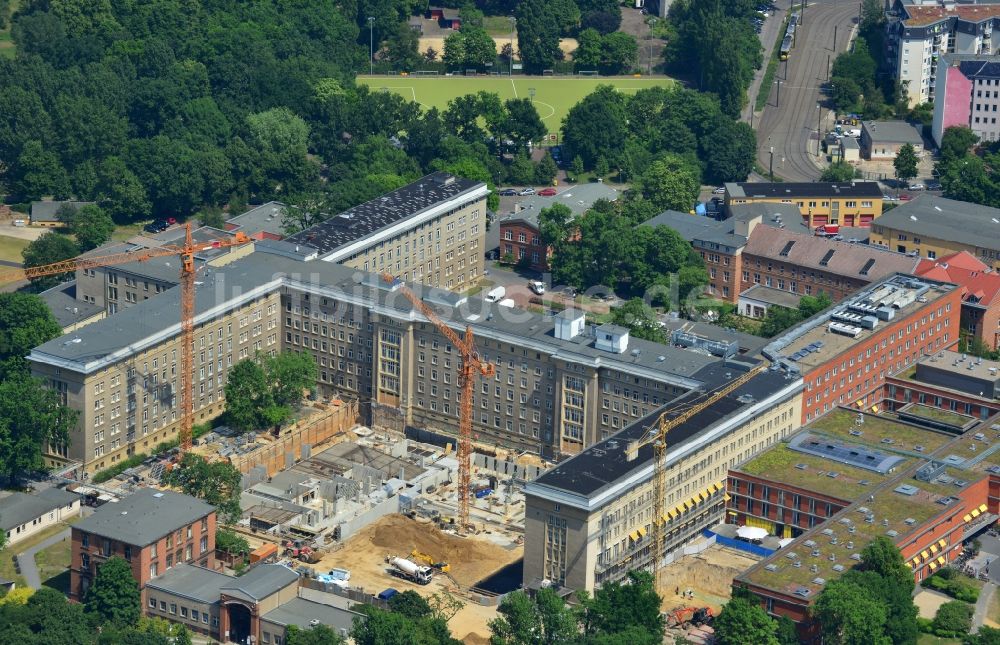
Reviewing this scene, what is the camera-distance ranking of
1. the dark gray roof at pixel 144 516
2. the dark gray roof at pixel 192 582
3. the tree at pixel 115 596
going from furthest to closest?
Result: the dark gray roof at pixel 144 516 < the dark gray roof at pixel 192 582 < the tree at pixel 115 596

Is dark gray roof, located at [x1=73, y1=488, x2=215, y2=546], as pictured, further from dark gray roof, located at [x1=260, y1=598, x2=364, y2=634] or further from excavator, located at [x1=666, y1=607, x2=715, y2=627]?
excavator, located at [x1=666, y1=607, x2=715, y2=627]

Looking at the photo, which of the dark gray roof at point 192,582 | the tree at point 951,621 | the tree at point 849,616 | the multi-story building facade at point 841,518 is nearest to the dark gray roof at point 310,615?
the dark gray roof at point 192,582

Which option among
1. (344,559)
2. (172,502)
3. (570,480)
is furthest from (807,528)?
(172,502)

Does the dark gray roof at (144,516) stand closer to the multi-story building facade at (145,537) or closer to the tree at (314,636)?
the multi-story building facade at (145,537)

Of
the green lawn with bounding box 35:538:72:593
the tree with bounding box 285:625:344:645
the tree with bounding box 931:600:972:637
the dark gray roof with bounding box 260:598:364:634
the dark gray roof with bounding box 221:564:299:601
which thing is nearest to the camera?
the tree with bounding box 285:625:344:645

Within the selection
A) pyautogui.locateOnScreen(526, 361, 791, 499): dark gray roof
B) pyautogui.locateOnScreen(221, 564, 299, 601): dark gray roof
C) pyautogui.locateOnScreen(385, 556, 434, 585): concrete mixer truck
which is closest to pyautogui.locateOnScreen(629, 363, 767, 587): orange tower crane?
pyautogui.locateOnScreen(526, 361, 791, 499): dark gray roof

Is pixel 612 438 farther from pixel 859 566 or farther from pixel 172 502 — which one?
pixel 172 502

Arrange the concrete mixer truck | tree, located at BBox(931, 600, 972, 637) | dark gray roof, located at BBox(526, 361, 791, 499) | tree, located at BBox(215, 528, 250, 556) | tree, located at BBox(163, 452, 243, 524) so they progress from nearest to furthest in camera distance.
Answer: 1. tree, located at BBox(931, 600, 972, 637)
2. dark gray roof, located at BBox(526, 361, 791, 499)
3. the concrete mixer truck
4. tree, located at BBox(215, 528, 250, 556)
5. tree, located at BBox(163, 452, 243, 524)
